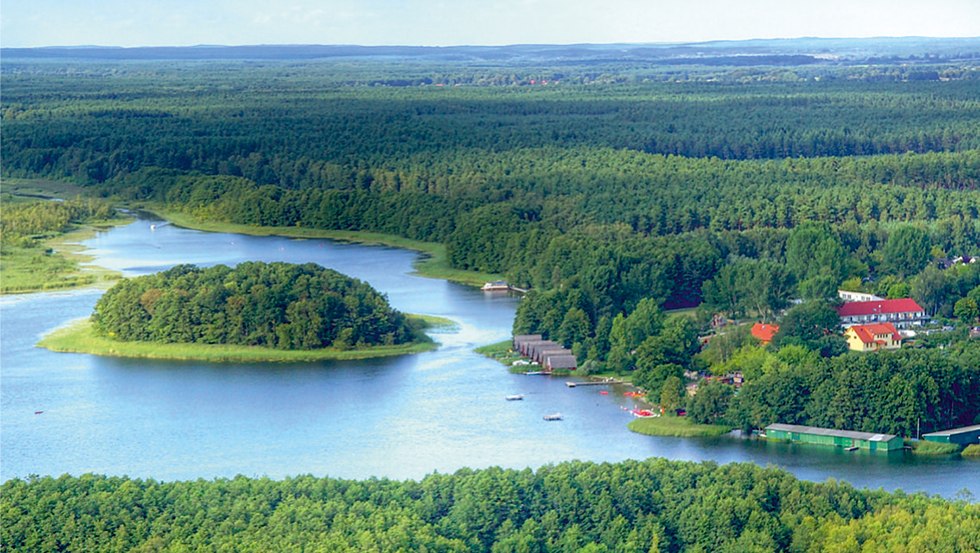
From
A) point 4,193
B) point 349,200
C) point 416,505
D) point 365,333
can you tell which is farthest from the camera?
point 4,193

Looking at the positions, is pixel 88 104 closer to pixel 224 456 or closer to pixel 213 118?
pixel 213 118

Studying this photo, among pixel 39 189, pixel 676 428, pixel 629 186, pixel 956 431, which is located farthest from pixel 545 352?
pixel 39 189

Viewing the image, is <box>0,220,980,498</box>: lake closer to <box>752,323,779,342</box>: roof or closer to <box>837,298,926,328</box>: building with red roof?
<box>752,323,779,342</box>: roof

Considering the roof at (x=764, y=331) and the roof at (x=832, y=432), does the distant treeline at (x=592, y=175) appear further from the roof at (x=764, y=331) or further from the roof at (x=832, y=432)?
the roof at (x=832, y=432)

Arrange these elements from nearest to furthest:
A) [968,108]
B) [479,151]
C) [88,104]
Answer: [479,151] → [968,108] → [88,104]

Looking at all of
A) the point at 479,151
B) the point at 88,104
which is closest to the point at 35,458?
the point at 479,151

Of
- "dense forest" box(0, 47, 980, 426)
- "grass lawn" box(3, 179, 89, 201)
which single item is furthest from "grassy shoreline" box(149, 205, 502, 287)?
"grass lawn" box(3, 179, 89, 201)

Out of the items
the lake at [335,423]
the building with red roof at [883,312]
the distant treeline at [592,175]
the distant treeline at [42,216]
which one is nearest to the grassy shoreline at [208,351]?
the lake at [335,423]
